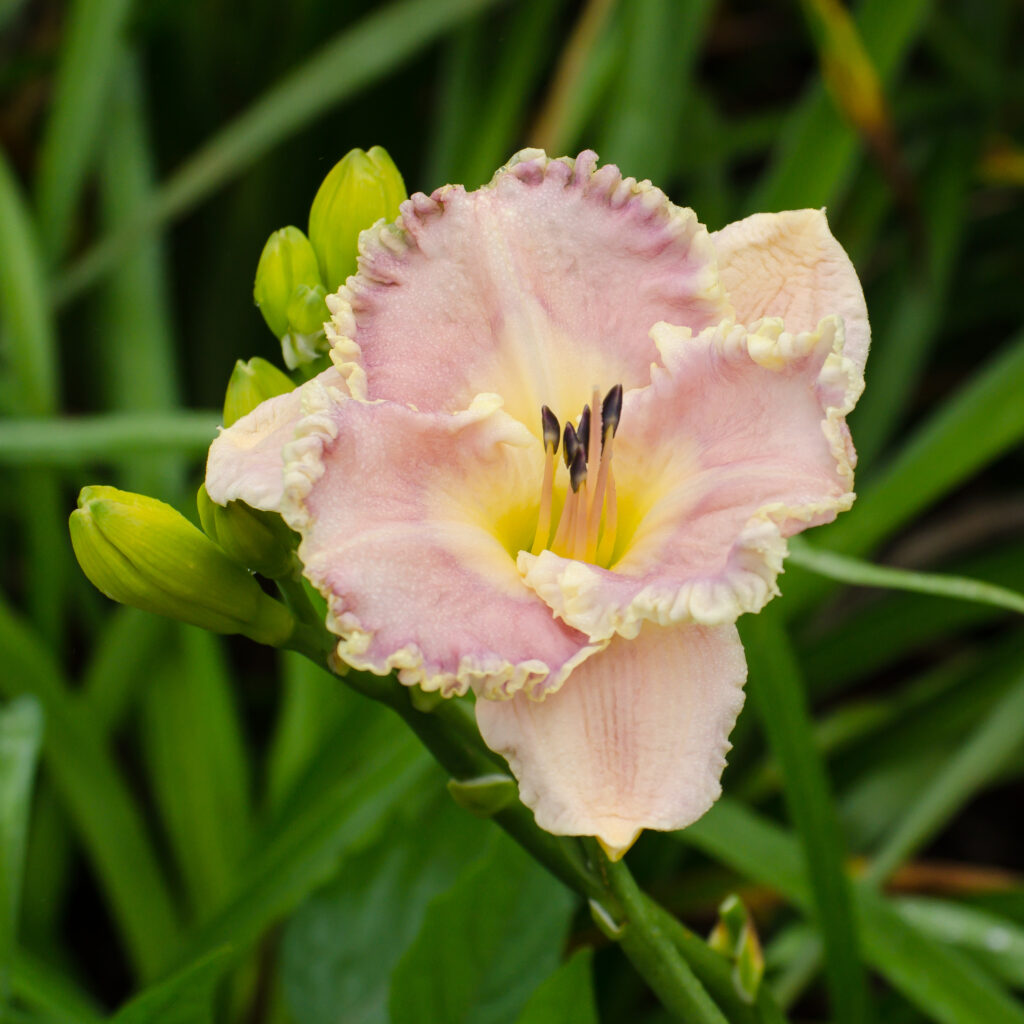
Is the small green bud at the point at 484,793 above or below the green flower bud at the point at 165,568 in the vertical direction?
below

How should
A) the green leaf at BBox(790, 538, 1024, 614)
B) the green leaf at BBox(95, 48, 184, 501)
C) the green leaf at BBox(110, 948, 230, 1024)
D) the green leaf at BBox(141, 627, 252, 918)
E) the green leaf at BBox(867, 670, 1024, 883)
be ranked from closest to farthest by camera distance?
1. the green leaf at BBox(110, 948, 230, 1024)
2. the green leaf at BBox(790, 538, 1024, 614)
3. the green leaf at BBox(867, 670, 1024, 883)
4. the green leaf at BBox(141, 627, 252, 918)
5. the green leaf at BBox(95, 48, 184, 501)

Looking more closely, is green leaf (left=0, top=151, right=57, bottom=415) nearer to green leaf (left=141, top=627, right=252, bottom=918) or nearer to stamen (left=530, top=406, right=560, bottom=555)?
green leaf (left=141, top=627, right=252, bottom=918)

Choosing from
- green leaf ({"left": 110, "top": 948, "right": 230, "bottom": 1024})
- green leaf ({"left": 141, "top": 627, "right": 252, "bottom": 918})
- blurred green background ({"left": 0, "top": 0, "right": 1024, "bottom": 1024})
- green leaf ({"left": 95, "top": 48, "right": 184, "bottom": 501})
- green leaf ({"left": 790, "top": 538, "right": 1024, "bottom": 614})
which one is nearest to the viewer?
green leaf ({"left": 110, "top": 948, "right": 230, "bottom": 1024})

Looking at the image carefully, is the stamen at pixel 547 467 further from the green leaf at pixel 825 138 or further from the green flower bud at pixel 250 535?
the green leaf at pixel 825 138

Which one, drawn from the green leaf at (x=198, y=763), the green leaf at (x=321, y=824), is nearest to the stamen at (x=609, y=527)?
the green leaf at (x=321, y=824)

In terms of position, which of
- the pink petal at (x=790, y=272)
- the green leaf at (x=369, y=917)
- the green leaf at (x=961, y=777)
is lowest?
the green leaf at (x=961, y=777)

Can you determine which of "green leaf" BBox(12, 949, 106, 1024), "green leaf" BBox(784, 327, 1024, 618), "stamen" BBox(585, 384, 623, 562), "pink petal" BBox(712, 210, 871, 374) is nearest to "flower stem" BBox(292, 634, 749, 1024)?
"stamen" BBox(585, 384, 623, 562)
